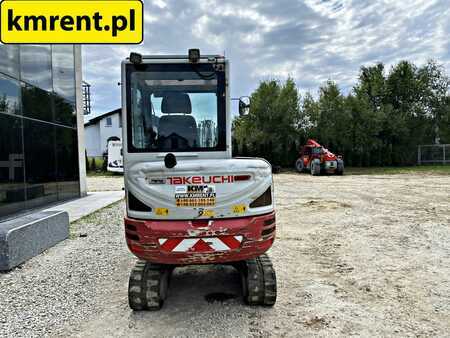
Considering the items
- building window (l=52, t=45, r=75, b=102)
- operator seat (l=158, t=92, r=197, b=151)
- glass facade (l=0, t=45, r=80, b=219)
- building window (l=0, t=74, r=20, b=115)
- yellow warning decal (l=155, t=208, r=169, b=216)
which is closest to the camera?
yellow warning decal (l=155, t=208, r=169, b=216)

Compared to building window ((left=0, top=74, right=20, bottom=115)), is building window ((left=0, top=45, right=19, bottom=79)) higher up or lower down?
higher up

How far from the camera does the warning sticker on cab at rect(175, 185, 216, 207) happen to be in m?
3.35

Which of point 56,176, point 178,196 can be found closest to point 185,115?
point 178,196

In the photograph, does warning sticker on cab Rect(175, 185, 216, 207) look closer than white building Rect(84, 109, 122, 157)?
Yes

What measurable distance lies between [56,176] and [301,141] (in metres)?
20.9

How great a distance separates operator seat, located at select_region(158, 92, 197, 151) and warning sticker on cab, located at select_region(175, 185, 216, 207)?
2.51 ft

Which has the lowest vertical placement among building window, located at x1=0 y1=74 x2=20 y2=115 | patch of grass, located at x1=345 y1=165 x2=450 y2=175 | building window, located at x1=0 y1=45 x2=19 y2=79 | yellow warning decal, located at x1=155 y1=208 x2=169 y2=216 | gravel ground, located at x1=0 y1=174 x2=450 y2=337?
gravel ground, located at x1=0 y1=174 x2=450 y2=337

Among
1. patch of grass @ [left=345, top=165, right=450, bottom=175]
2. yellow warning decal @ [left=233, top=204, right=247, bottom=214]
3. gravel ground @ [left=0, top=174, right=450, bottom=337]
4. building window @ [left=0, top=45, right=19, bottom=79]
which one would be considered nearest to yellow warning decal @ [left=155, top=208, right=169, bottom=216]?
yellow warning decal @ [left=233, top=204, right=247, bottom=214]

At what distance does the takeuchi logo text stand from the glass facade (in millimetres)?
7203

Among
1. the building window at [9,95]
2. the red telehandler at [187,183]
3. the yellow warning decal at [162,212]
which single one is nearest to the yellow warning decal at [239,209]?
the red telehandler at [187,183]

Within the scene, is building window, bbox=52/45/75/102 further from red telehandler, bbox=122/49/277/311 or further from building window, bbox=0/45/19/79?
red telehandler, bbox=122/49/277/311

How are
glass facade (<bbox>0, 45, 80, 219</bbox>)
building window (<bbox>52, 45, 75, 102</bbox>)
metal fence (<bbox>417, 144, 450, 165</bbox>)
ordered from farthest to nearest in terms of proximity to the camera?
metal fence (<bbox>417, 144, 450, 165</bbox>), building window (<bbox>52, 45, 75, 102</bbox>), glass facade (<bbox>0, 45, 80, 219</bbox>)

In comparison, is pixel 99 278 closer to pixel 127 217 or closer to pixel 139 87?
pixel 127 217

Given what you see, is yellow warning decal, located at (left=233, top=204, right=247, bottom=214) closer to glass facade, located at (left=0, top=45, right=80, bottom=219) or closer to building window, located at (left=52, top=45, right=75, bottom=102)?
glass facade, located at (left=0, top=45, right=80, bottom=219)
